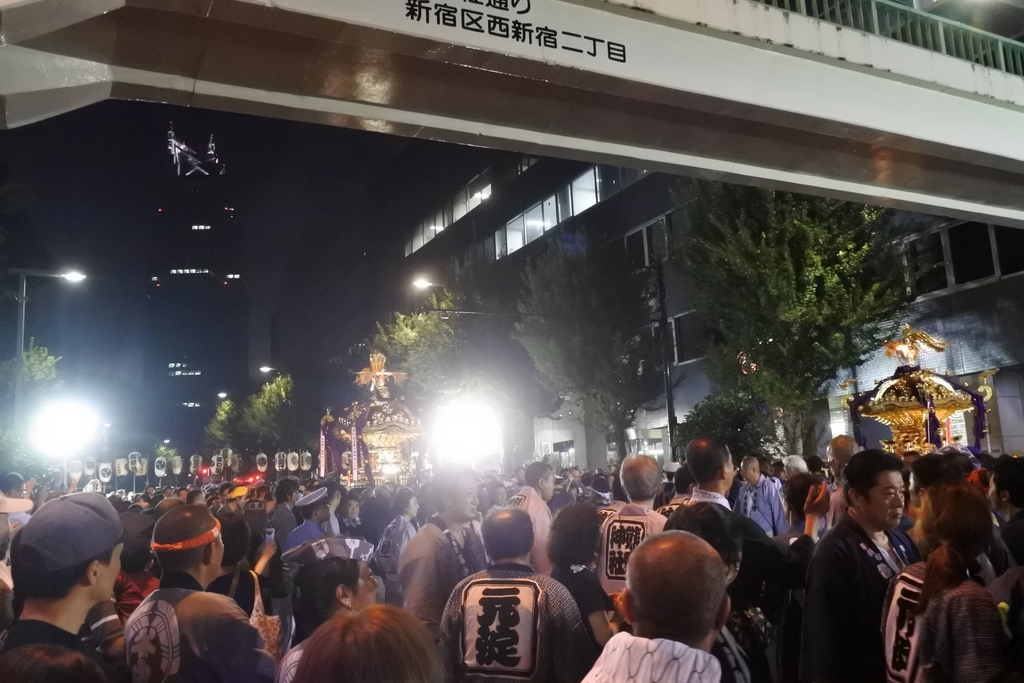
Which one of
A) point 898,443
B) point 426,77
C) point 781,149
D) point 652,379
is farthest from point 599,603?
point 652,379

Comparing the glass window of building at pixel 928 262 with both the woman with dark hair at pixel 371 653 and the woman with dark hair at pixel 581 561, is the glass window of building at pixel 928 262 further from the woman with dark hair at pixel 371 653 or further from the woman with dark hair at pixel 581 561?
the woman with dark hair at pixel 371 653

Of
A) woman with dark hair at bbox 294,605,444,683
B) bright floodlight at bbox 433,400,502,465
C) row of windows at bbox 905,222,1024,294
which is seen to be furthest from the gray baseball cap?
bright floodlight at bbox 433,400,502,465

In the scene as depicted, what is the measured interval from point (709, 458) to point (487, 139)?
195 inches

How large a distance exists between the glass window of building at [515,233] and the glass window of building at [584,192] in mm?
5410

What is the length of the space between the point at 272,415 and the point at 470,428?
42508 millimetres

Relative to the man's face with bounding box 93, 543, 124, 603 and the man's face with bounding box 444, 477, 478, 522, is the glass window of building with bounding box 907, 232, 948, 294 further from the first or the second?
the man's face with bounding box 93, 543, 124, 603

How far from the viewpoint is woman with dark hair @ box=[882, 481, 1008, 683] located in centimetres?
314

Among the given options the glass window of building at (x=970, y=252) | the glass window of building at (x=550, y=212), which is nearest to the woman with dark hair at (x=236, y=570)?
the glass window of building at (x=970, y=252)

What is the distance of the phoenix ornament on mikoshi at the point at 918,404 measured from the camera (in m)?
15.6

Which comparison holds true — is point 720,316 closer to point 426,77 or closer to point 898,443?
point 898,443

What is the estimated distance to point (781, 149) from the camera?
1045 cm

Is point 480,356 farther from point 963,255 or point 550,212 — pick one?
point 963,255

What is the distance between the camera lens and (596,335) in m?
30.0

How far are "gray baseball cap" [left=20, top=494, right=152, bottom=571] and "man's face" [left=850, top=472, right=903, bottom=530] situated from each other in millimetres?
3569
